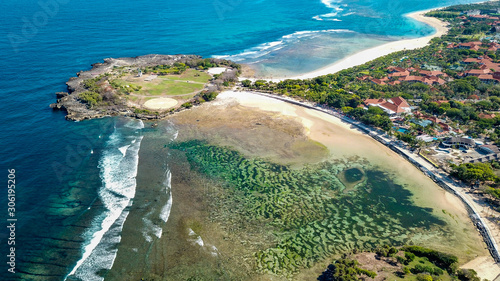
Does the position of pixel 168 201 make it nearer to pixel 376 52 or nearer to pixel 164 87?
pixel 164 87

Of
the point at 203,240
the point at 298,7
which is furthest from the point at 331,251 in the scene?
the point at 298,7

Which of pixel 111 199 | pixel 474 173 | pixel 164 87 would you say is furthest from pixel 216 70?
pixel 474 173

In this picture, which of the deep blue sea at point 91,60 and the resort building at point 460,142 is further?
the resort building at point 460,142

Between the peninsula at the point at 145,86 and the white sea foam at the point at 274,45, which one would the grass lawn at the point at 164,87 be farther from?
the white sea foam at the point at 274,45

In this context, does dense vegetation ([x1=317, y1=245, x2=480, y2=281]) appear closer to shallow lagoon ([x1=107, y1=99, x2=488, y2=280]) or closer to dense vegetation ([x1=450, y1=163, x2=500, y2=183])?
shallow lagoon ([x1=107, y1=99, x2=488, y2=280])

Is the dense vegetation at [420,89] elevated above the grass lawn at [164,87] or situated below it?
below

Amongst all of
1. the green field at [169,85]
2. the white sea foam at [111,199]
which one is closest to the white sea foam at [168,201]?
the white sea foam at [111,199]
